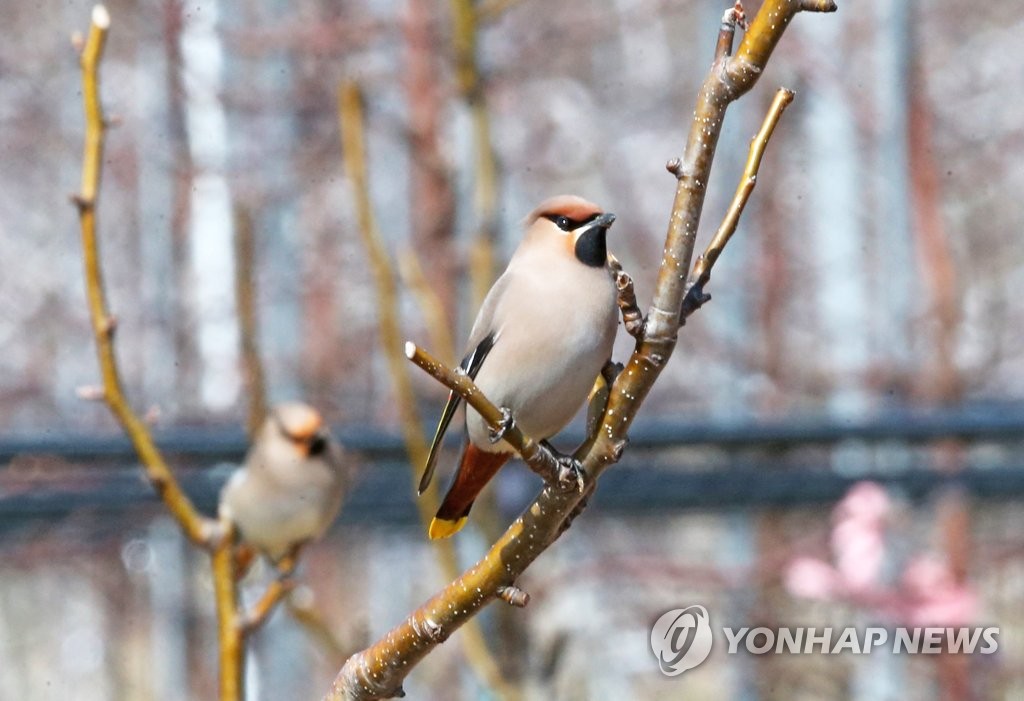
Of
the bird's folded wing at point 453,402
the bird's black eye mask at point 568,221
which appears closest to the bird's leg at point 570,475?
the bird's folded wing at point 453,402

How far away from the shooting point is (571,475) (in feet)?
4.78

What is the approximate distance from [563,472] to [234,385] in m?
5.28

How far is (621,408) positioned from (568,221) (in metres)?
0.61

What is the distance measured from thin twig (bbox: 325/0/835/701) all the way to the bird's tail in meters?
0.44

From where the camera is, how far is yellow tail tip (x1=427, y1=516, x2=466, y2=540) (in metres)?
2.07

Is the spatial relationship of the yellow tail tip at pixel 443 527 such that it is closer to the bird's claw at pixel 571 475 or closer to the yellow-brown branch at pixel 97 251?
the yellow-brown branch at pixel 97 251

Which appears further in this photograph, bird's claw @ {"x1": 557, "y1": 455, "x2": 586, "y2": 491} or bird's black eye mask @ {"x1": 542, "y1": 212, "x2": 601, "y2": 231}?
bird's black eye mask @ {"x1": 542, "y1": 212, "x2": 601, "y2": 231}

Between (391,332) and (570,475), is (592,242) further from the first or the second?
(391,332)

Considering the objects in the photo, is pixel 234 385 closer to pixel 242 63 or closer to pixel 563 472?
pixel 242 63

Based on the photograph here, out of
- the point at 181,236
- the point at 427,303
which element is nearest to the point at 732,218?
the point at 427,303

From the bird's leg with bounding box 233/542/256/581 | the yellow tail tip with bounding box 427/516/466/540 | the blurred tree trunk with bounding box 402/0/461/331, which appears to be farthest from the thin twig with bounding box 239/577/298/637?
the blurred tree trunk with bounding box 402/0/461/331

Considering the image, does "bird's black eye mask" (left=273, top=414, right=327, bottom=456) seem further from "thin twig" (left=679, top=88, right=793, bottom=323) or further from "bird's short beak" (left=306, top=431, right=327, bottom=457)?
"thin twig" (left=679, top=88, right=793, bottom=323)

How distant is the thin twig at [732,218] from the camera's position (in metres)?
1.48

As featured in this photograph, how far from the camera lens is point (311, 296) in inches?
243
